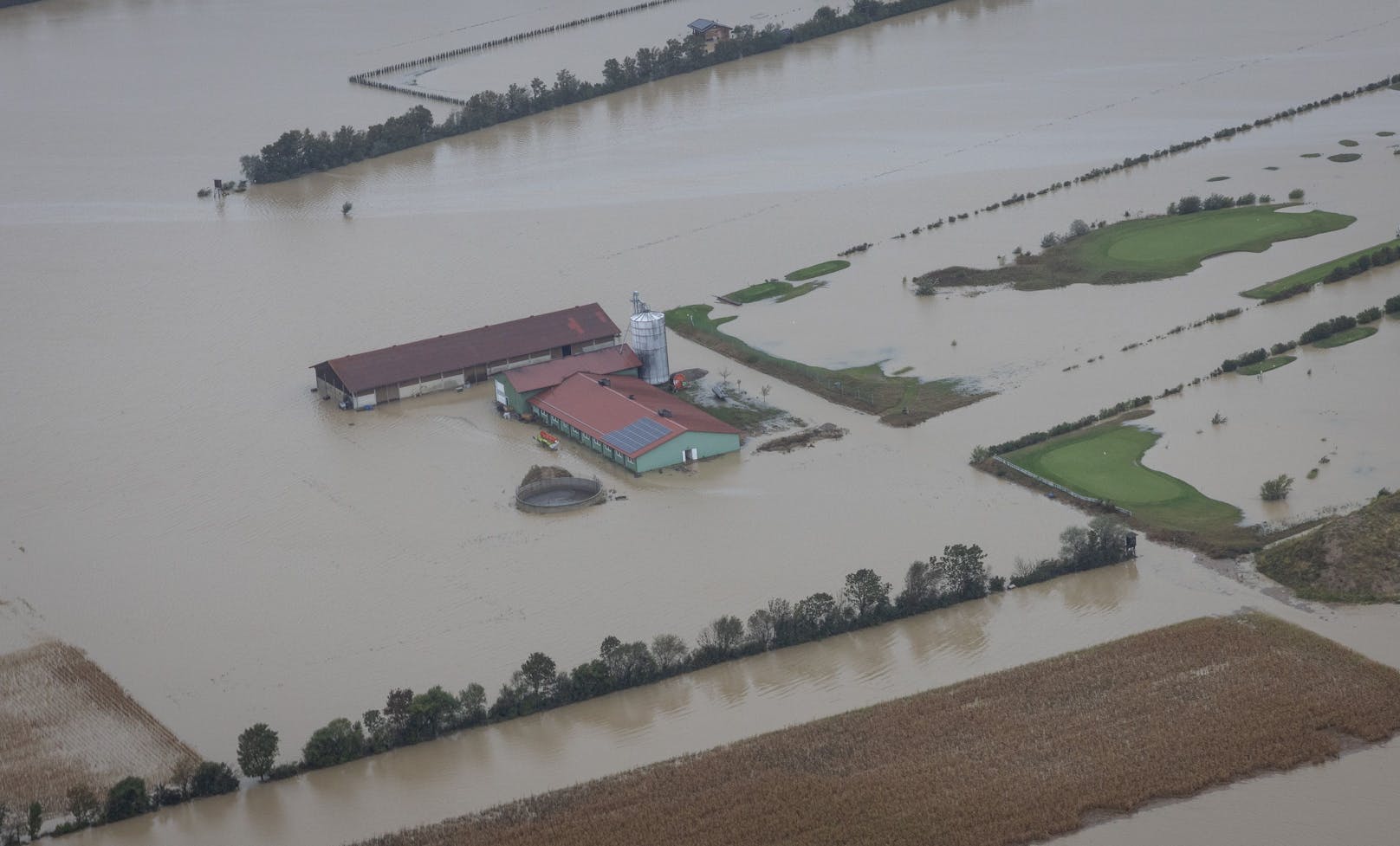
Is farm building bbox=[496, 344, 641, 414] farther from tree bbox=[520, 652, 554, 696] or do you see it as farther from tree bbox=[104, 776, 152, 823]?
tree bbox=[104, 776, 152, 823]

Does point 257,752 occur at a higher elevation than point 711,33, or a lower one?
lower

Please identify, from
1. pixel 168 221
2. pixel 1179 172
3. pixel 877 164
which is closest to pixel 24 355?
pixel 168 221

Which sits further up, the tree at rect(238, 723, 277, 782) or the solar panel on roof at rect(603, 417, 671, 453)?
the solar panel on roof at rect(603, 417, 671, 453)

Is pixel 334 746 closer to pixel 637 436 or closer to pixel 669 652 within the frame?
pixel 669 652

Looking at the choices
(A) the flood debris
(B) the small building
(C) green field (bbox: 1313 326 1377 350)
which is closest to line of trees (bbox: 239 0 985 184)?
(B) the small building

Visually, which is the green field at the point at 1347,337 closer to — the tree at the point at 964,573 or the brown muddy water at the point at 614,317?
the brown muddy water at the point at 614,317

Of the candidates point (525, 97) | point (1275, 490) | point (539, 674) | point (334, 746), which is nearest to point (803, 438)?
point (1275, 490)
